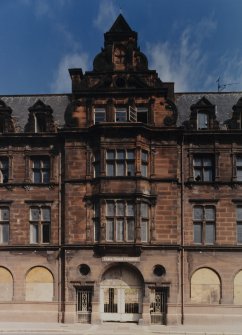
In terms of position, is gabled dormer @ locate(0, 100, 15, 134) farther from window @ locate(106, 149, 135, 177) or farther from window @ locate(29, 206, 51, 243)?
window @ locate(106, 149, 135, 177)

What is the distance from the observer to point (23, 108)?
35531 millimetres

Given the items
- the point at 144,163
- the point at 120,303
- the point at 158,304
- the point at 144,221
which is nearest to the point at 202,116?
the point at 144,163

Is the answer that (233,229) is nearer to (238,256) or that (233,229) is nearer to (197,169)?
(238,256)

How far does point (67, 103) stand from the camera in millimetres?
35375

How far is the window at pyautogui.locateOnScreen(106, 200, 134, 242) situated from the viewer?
3052cm

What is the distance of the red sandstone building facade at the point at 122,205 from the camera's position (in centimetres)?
3062

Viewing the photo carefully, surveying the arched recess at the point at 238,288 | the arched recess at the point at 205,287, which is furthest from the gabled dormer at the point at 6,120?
the arched recess at the point at 238,288

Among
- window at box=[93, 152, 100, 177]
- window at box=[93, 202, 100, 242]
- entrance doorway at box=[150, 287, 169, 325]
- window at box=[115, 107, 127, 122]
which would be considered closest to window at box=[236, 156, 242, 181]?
window at box=[115, 107, 127, 122]

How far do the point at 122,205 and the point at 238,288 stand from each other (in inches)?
339

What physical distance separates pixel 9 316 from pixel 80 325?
4.61 m

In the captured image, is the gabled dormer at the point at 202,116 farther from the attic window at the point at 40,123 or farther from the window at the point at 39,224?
the window at the point at 39,224

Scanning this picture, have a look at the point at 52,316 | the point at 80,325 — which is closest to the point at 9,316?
the point at 52,316

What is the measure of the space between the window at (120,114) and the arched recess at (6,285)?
11710 mm

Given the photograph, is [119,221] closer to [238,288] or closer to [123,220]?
[123,220]
